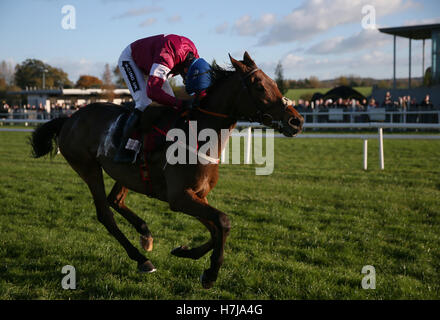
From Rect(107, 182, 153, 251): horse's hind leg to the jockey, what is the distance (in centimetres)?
74

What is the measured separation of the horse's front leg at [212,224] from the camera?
3377mm

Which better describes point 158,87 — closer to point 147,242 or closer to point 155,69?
point 155,69

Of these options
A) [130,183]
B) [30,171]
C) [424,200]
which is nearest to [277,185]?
[424,200]

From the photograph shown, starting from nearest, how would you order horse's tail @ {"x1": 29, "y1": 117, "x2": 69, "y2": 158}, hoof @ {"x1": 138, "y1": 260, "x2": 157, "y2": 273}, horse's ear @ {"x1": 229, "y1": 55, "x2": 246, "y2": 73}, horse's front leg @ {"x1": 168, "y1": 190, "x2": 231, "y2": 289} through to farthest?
horse's front leg @ {"x1": 168, "y1": 190, "x2": 231, "y2": 289} < horse's ear @ {"x1": 229, "y1": 55, "x2": 246, "y2": 73} < hoof @ {"x1": 138, "y1": 260, "x2": 157, "y2": 273} < horse's tail @ {"x1": 29, "y1": 117, "x2": 69, "y2": 158}

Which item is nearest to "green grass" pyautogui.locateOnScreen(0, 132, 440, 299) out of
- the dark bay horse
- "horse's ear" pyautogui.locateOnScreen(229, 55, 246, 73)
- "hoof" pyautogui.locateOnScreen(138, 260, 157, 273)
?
"hoof" pyautogui.locateOnScreen(138, 260, 157, 273)

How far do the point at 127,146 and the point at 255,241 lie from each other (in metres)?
1.91

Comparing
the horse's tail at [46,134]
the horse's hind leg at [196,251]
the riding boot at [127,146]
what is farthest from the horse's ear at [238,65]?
the horse's tail at [46,134]

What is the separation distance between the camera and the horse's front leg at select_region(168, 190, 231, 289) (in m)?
3.38

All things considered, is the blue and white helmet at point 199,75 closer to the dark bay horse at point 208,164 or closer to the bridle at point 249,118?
the dark bay horse at point 208,164

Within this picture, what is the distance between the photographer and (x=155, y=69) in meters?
3.68

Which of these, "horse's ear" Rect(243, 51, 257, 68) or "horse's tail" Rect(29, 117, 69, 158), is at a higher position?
"horse's ear" Rect(243, 51, 257, 68)

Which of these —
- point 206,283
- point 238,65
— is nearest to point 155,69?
point 238,65

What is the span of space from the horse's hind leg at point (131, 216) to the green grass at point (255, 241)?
0.74 ft

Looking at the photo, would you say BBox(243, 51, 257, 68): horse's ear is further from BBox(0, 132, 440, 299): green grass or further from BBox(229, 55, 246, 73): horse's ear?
BBox(0, 132, 440, 299): green grass
